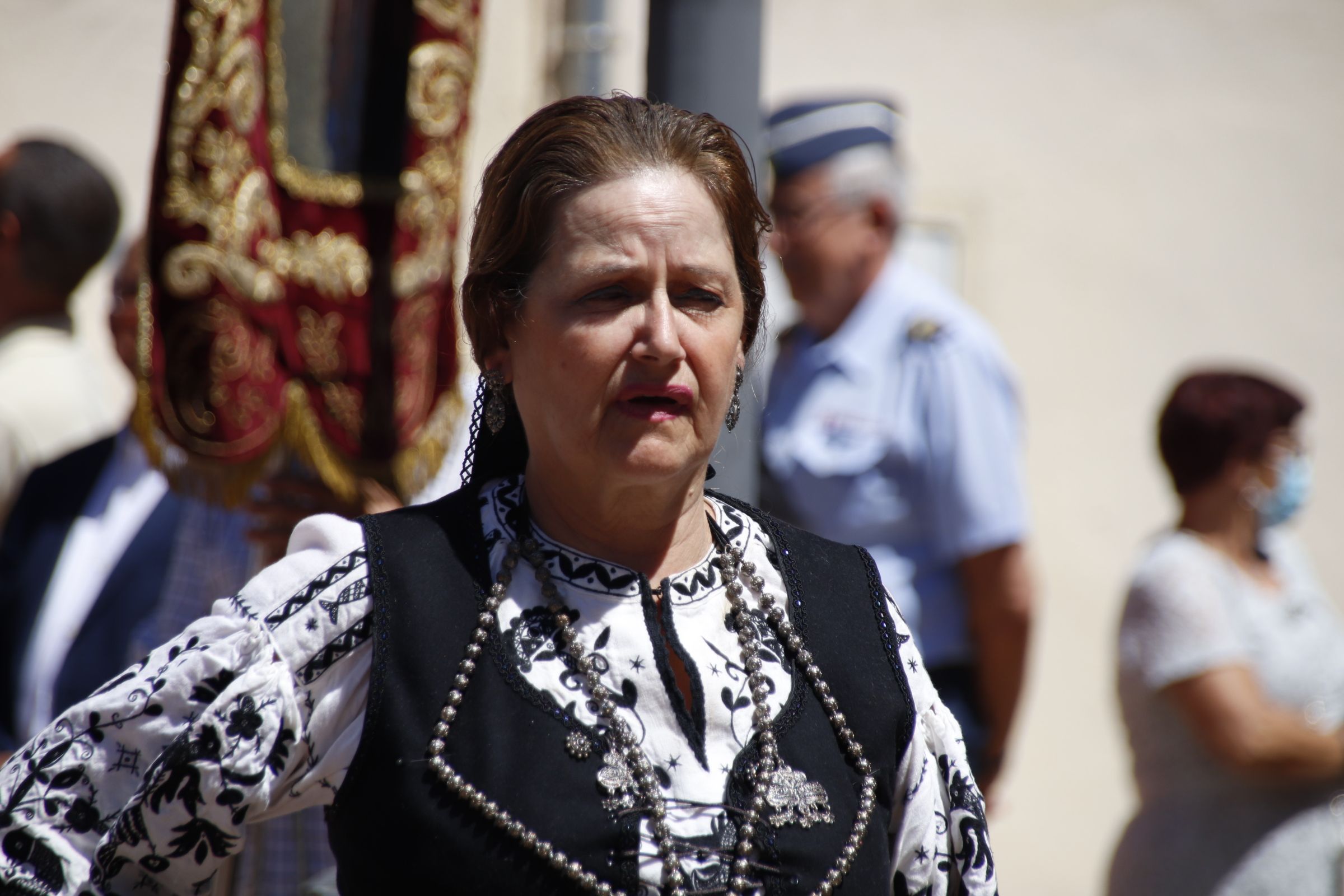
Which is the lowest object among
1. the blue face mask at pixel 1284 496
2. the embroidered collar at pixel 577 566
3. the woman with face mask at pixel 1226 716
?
the woman with face mask at pixel 1226 716

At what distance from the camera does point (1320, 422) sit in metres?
7.06

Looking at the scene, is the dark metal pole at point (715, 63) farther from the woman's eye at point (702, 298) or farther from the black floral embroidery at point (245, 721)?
the black floral embroidery at point (245, 721)

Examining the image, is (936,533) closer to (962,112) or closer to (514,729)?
(514,729)

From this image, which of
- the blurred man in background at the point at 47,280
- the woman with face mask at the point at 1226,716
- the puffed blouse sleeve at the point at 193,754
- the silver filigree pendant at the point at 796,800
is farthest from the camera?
the blurred man in background at the point at 47,280

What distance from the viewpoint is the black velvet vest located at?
1.65m

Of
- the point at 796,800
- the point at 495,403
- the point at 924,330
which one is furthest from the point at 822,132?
the point at 796,800

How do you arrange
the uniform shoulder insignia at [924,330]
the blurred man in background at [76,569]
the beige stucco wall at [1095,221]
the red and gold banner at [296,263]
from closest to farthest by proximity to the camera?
the red and gold banner at [296,263] → the blurred man in background at [76,569] → the uniform shoulder insignia at [924,330] → the beige stucco wall at [1095,221]

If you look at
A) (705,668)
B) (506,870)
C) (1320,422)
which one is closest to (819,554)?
(705,668)

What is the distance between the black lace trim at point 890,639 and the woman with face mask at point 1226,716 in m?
1.91

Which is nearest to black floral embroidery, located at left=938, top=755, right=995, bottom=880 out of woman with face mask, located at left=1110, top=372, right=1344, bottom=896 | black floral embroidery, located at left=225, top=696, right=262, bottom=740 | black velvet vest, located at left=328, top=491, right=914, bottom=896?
black velvet vest, located at left=328, top=491, right=914, bottom=896

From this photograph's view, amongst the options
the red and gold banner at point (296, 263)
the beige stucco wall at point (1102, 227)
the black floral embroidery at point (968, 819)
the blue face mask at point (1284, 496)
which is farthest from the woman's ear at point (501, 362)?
the beige stucco wall at point (1102, 227)

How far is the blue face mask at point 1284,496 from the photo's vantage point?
155 inches

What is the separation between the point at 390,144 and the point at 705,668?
1520mm

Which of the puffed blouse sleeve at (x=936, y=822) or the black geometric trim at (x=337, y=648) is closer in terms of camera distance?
the black geometric trim at (x=337, y=648)
